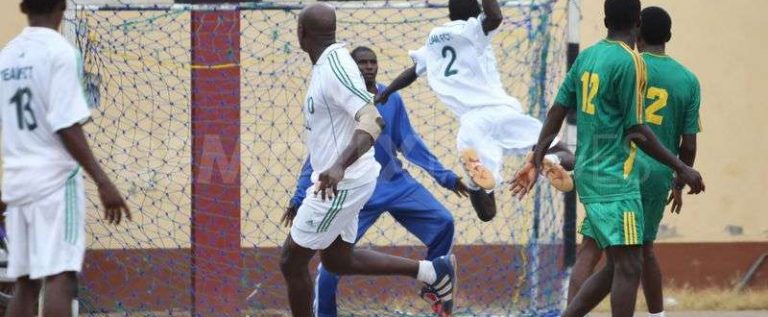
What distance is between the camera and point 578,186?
6.97 m

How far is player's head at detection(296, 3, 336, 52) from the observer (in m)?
7.21

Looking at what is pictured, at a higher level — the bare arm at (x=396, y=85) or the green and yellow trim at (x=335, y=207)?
the bare arm at (x=396, y=85)

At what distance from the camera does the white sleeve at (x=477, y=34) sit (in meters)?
9.06

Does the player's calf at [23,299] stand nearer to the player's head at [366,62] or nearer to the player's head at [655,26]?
the player's head at [366,62]

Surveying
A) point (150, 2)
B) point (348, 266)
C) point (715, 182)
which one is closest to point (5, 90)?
point (348, 266)

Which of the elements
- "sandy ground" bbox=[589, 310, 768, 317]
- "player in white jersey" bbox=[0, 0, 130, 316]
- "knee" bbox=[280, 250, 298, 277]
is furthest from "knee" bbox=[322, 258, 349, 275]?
"sandy ground" bbox=[589, 310, 768, 317]

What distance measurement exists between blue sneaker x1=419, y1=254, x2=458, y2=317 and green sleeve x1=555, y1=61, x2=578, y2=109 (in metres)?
1.54

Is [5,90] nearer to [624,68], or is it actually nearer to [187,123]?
[624,68]

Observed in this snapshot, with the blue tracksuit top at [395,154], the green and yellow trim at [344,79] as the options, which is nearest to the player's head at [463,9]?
the blue tracksuit top at [395,154]

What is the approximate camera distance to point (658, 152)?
684cm

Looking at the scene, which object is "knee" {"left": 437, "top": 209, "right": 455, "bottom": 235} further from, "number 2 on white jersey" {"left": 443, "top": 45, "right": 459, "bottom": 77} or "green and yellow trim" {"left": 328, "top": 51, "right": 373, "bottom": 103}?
"green and yellow trim" {"left": 328, "top": 51, "right": 373, "bottom": 103}

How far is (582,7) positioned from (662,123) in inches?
126

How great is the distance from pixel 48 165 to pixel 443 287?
3.05m

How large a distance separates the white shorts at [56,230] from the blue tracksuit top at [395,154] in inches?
114
